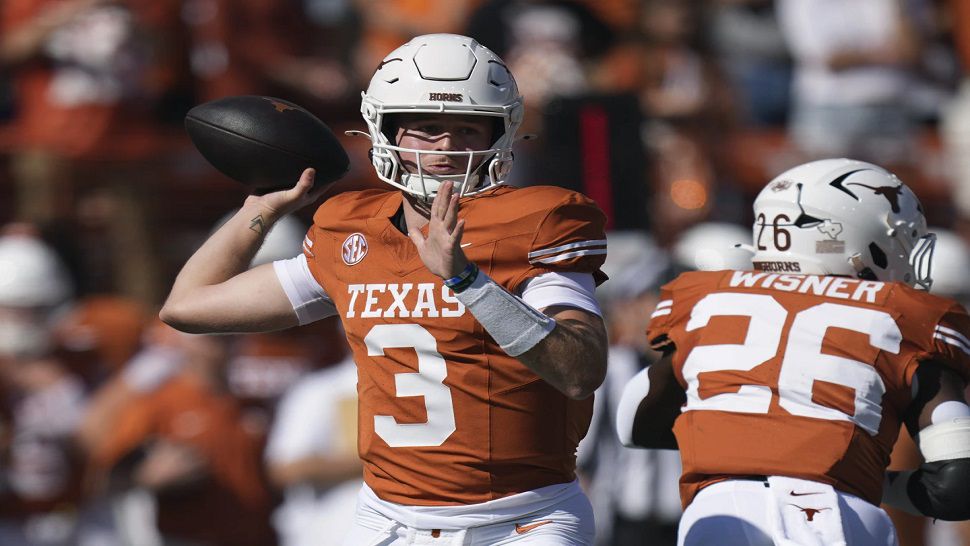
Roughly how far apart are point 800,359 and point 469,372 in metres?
0.86

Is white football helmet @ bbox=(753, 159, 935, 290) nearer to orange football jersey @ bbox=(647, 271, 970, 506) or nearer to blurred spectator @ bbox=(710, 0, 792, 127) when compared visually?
orange football jersey @ bbox=(647, 271, 970, 506)

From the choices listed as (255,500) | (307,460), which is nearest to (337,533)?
(307,460)

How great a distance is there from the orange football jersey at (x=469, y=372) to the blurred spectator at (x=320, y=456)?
9.74 ft

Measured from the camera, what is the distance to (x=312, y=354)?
28.2ft

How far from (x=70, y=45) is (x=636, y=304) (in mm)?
3284

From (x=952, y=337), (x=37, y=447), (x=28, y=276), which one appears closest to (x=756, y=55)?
(x=28, y=276)

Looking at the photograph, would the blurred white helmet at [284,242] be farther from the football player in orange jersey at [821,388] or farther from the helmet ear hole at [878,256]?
the helmet ear hole at [878,256]

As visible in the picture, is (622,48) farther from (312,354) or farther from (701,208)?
(312,354)

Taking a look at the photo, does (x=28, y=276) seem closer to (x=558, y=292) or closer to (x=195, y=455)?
(x=195, y=455)

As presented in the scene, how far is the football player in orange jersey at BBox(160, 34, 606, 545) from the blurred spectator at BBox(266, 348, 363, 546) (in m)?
2.87

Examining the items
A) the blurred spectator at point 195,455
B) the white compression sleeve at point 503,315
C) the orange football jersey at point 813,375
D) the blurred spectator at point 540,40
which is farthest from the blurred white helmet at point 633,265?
the white compression sleeve at point 503,315

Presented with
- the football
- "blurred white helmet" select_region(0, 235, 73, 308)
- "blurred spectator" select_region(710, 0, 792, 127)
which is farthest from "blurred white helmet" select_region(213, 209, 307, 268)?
the football

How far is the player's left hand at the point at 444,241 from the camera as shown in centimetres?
362

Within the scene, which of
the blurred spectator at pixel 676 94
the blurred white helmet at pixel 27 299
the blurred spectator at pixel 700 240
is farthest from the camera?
the blurred spectator at pixel 676 94
